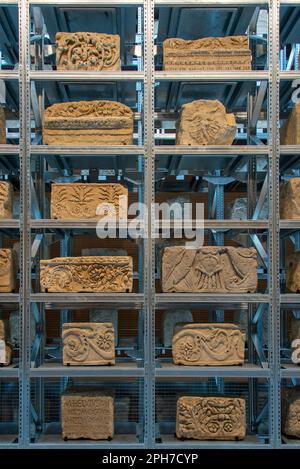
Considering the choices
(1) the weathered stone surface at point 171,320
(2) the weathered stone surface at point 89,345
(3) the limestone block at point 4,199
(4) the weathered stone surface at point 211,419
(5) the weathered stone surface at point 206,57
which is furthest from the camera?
(1) the weathered stone surface at point 171,320

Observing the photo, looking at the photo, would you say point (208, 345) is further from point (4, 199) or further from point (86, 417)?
point (4, 199)

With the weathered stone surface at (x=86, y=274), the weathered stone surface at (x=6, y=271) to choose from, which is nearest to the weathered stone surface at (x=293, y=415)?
the weathered stone surface at (x=86, y=274)

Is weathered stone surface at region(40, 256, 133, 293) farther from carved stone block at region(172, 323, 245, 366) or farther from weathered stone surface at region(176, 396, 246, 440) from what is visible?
weathered stone surface at region(176, 396, 246, 440)

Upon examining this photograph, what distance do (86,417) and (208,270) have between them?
1.88m

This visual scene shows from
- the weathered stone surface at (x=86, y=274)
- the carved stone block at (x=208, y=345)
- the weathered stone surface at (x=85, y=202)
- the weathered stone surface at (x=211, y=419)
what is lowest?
the weathered stone surface at (x=211, y=419)

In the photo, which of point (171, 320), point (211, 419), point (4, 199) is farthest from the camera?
point (171, 320)

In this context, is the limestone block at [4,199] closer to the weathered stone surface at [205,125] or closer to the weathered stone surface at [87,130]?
the weathered stone surface at [87,130]

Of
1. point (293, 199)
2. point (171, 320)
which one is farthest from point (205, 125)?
point (171, 320)

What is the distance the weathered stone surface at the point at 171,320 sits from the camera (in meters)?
6.64

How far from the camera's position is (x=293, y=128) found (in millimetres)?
5793

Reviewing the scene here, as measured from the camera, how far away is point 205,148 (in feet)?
18.4

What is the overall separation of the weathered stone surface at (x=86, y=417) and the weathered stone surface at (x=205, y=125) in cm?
275

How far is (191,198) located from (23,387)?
3.40 metres

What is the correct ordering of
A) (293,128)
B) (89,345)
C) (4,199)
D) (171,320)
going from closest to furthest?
(89,345) → (4,199) → (293,128) → (171,320)
